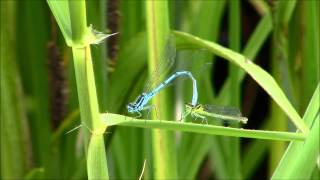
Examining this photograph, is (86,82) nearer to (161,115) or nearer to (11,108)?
(161,115)

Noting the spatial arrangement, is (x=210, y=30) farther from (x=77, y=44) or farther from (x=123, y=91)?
(x=77, y=44)

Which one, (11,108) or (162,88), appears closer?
(162,88)

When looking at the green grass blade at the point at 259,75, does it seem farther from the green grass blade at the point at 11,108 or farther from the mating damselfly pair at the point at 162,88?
the green grass blade at the point at 11,108

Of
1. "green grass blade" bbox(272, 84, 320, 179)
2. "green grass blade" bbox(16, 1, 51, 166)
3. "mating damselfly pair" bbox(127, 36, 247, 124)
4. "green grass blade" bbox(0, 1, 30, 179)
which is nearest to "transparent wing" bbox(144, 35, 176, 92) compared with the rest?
"mating damselfly pair" bbox(127, 36, 247, 124)

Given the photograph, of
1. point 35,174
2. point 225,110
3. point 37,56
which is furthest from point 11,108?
point 225,110

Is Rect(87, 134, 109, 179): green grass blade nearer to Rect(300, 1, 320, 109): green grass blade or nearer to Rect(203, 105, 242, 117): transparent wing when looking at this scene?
Rect(203, 105, 242, 117): transparent wing
